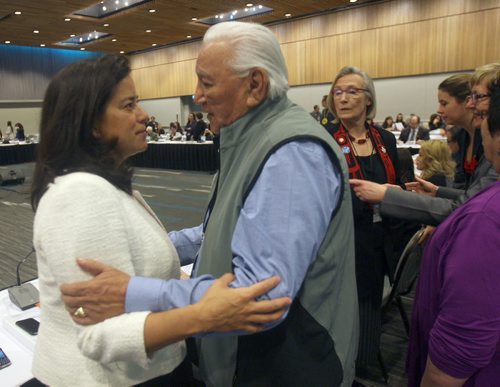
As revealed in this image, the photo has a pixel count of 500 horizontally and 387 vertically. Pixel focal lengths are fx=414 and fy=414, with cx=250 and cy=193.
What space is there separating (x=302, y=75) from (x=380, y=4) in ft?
11.0

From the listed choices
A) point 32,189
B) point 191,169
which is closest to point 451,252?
point 32,189

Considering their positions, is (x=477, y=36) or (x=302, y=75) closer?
(x=477, y=36)

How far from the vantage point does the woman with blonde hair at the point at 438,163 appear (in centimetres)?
341

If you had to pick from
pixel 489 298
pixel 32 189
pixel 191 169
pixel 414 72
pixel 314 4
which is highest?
pixel 314 4

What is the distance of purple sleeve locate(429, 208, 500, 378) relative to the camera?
39.5 inches

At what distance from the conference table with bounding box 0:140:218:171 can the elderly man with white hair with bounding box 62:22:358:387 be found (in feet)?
28.5

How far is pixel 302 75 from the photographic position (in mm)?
14578

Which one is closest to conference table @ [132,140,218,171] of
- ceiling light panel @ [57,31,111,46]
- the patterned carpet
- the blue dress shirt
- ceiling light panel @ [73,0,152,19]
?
the patterned carpet

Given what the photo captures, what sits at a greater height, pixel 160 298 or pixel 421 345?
pixel 160 298

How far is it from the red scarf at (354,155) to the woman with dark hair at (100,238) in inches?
52.3

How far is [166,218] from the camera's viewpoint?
602 cm

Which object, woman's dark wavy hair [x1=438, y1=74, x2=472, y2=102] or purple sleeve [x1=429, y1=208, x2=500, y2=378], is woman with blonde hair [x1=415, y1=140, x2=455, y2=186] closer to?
woman's dark wavy hair [x1=438, y1=74, x2=472, y2=102]

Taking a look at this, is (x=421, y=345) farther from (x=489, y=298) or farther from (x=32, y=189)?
(x=32, y=189)

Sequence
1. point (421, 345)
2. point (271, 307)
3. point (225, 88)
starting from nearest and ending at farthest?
point (271, 307) → point (225, 88) → point (421, 345)
